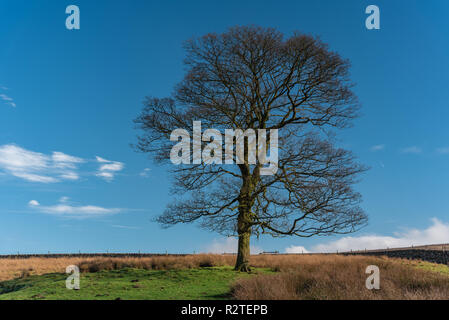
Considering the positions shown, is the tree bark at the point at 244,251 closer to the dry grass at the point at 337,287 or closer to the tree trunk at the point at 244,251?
the tree trunk at the point at 244,251

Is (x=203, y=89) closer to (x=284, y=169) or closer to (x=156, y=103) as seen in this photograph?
(x=156, y=103)

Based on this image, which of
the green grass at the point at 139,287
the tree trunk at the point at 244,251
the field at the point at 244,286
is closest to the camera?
the field at the point at 244,286

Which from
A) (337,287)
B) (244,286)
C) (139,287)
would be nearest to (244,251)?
(139,287)

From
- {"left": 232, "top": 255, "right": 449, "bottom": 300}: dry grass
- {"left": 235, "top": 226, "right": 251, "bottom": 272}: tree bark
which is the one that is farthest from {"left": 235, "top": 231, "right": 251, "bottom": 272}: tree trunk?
{"left": 232, "top": 255, "right": 449, "bottom": 300}: dry grass

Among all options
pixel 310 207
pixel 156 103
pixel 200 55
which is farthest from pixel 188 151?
pixel 310 207

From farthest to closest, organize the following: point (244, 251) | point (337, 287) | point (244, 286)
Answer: point (244, 251), point (244, 286), point (337, 287)

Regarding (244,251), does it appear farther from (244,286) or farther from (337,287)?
(337,287)

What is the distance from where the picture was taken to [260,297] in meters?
9.08

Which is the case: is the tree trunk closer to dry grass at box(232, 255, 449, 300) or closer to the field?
the field

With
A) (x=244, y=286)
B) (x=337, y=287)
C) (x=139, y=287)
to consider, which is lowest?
(x=139, y=287)

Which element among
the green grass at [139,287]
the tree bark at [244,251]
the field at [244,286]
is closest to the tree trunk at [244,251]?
the tree bark at [244,251]

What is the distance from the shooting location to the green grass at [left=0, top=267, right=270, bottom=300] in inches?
438

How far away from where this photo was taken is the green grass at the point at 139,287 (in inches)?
438

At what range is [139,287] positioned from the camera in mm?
12648
